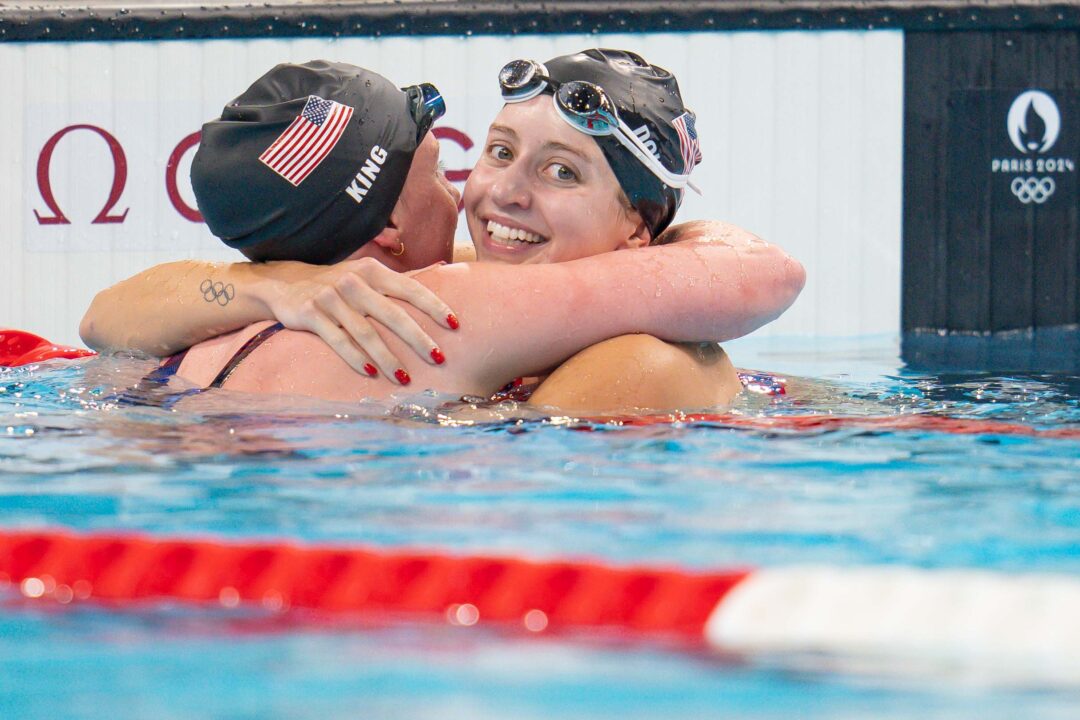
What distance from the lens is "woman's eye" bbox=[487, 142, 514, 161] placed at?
3633 mm

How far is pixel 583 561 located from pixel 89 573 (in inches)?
28.5

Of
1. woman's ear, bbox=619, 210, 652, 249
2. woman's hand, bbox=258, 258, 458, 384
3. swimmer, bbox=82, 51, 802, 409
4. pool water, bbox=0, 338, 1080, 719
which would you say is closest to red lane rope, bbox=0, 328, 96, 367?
pool water, bbox=0, 338, 1080, 719

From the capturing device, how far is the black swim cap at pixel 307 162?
337 cm

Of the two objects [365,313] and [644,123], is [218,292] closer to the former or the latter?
[365,313]

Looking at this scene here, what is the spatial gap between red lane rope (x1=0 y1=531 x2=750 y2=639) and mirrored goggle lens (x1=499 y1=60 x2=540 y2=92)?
1924 mm

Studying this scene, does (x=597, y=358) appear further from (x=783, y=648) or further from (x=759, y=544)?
(x=783, y=648)

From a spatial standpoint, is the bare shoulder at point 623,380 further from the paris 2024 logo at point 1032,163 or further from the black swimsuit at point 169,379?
the paris 2024 logo at point 1032,163

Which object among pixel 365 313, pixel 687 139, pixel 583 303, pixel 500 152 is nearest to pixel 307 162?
pixel 365 313

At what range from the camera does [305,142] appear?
3383mm

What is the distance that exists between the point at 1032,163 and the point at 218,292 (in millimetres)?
4838

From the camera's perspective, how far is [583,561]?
6.40 feet

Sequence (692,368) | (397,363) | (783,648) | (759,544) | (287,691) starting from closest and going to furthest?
(287,691)
(783,648)
(759,544)
(397,363)
(692,368)

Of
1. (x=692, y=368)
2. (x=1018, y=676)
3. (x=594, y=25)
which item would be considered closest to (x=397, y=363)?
(x=692, y=368)

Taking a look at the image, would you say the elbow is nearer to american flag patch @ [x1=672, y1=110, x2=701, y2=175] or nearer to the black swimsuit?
american flag patch @ [x1=672, y1=110, x2=701, y2=175]
